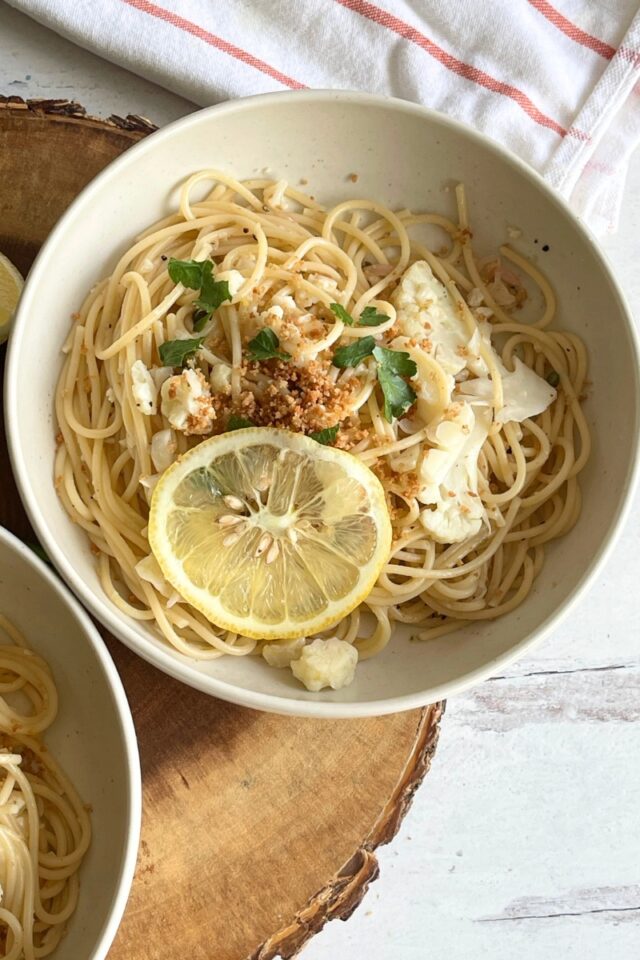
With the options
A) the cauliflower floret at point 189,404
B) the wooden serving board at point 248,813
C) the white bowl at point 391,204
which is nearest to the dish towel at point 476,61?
the white bowl at point 391,204

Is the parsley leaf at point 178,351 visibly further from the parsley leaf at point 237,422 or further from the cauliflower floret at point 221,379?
the parsley leaf at point 237,422

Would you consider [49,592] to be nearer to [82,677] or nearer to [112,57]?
[82,677]

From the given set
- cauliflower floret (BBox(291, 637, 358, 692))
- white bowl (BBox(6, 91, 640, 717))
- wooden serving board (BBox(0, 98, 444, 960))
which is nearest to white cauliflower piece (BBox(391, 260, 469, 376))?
white bowl (BBox(6, 91, 640, 717))

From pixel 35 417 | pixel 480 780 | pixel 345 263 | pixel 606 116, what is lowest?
pixel 480 780

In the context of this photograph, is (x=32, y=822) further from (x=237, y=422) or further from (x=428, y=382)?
(x=428, y=382)

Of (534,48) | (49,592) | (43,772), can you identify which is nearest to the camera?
(49,592)

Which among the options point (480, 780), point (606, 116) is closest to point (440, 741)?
point (480, 780)
